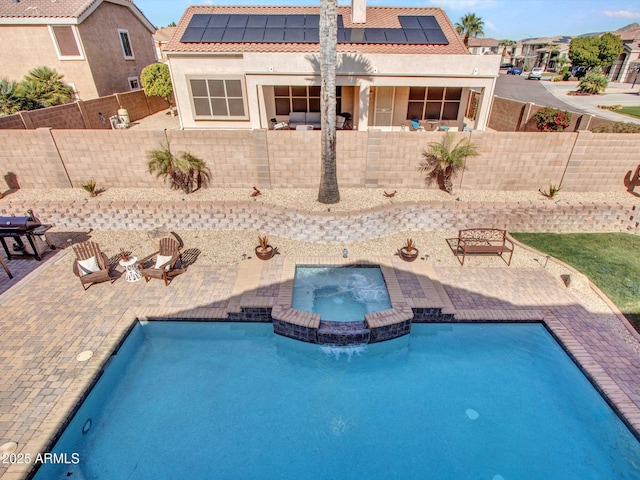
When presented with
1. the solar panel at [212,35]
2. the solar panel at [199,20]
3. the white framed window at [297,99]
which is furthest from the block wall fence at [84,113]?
the white framed window at [297,99]

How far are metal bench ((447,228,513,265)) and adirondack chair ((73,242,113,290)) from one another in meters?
11.0

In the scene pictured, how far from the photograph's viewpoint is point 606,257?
1160cm

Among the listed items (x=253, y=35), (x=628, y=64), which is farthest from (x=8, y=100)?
(x=628, y=64)

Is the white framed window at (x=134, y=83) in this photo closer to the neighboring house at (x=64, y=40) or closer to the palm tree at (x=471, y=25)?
the neighboring house at (x=64, y=40)

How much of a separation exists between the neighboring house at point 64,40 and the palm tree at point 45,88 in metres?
0.96

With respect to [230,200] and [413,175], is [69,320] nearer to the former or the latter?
[230,200]

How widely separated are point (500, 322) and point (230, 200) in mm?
10086

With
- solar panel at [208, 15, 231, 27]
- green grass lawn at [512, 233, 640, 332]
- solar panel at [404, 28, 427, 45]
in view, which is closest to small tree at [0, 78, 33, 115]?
solar panel at [208, 15, 231, 27]

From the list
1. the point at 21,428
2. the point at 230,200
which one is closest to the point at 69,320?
the point at 21,428

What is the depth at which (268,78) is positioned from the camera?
17047mm

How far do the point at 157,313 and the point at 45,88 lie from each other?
65.9 ft

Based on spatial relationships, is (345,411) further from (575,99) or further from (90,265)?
(575,99)

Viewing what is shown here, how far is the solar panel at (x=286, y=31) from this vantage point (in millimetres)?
18969

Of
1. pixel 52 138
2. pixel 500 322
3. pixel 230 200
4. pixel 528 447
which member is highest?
pixel 52 138
